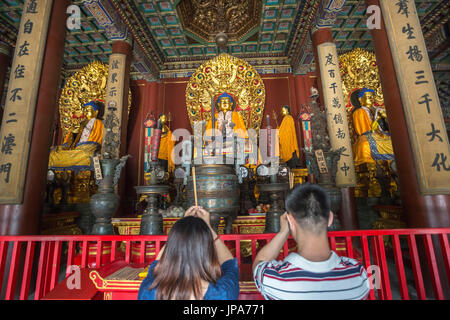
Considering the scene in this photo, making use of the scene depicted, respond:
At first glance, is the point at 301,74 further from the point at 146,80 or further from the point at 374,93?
the point at 146,80

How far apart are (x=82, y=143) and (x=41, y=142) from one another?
9.51ft

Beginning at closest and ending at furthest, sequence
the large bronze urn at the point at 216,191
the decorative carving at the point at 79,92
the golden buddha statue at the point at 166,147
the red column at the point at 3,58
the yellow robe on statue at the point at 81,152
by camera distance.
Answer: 1. the large bronze urn at the point at 216,191
2. the yellow robe on statue at the point at 81,152
3. the red column at the point at 3,58
4. the golden buddha statue at the point at 166,147
5. the decorative carving at the point at 79,92

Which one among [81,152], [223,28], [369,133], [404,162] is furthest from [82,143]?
[369,133]

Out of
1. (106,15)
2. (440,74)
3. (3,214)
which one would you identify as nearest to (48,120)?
(3,214)

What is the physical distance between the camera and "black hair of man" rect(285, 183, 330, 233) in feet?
2.87

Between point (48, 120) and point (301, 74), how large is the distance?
5.64m

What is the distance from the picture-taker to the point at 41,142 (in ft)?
8.42

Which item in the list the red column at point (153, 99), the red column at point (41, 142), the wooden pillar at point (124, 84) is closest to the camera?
the red column at point (41, 142)

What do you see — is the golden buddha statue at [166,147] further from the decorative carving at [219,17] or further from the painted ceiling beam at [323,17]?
the painted ceiling beam at [323,17]

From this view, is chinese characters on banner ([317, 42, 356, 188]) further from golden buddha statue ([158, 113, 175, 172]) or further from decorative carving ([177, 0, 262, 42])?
golden buddha statue ([158, 113, 175, 172])

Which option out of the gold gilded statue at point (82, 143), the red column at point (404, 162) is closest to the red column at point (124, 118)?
the gold gilded statue at point (82, 143)

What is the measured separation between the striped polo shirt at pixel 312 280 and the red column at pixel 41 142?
2673 mm

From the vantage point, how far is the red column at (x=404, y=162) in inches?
82.1

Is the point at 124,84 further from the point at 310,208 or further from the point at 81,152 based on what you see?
the point at 310,208
